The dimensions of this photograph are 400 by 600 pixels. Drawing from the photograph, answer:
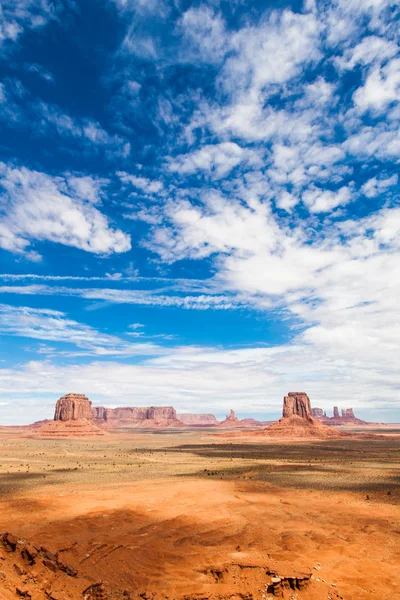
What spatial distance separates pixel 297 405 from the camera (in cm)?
15662

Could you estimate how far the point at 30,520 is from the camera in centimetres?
1920

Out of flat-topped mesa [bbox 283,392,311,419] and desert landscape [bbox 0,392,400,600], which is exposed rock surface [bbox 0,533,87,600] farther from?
flat-topped mesa [bbox 283,392,311,419]

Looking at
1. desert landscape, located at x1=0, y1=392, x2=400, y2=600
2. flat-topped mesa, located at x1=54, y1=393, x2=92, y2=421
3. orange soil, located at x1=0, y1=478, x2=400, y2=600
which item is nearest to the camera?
desert landscape, located at x1=0, y1=392, x2=400, y2=600

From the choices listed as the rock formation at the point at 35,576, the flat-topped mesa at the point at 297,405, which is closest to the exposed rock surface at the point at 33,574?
the rock formation at the point at 35,576

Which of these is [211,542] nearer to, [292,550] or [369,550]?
[292,550]

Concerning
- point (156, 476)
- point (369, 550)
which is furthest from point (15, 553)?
point (156, 476)

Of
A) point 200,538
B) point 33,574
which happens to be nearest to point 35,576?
point 33,574

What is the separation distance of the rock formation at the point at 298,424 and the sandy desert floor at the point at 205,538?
109098 millimetres

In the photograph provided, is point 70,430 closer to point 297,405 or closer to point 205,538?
point 297,405

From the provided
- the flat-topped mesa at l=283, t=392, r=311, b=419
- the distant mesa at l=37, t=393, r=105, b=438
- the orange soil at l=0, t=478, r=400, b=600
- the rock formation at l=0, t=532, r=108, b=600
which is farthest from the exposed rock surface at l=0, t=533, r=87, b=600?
the flat-topped mesa at l=283, t=392, r=311, b=419

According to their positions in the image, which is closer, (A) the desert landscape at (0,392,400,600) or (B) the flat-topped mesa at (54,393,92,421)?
(A) the desert landscape at (0,392,400,600)

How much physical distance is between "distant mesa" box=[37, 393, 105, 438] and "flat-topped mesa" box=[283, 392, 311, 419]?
8114cm

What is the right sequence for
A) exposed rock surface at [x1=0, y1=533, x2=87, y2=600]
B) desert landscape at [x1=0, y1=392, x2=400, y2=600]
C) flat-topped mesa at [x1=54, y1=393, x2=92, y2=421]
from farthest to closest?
flat-topped mesa at [x1=54, y1=393, x2=92, y2=421] < desert landscape at [x1=0, y1=392, x2=400, y2=600] < exposed rock surface at [x1=0, y1=533, x2=87, y2=600]

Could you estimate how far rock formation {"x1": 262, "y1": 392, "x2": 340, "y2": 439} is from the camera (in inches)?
5295
